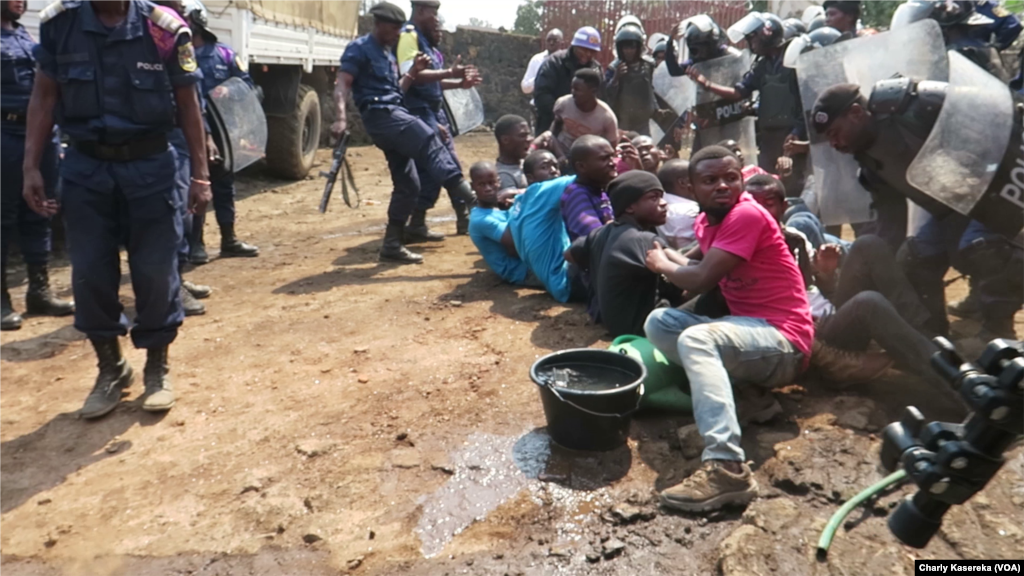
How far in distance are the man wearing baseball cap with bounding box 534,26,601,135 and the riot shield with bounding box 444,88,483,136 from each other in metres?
0.71

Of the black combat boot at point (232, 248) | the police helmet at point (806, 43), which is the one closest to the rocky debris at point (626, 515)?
the police helmet at point (806, 43)

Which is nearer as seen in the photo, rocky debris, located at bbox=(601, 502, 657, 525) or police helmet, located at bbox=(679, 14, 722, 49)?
rocky debris, located at bbox=(601, 502, 657, 525)

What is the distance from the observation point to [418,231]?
268 inches

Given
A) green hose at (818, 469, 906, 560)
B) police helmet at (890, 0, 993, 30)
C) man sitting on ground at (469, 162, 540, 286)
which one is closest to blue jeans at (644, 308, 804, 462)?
green hose at (818, 469, 906, 560)

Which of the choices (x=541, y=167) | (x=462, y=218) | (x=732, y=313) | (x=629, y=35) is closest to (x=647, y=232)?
(x=732, y=313)

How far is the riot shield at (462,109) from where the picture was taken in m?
7.56

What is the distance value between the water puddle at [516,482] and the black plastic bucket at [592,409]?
0.21 ft

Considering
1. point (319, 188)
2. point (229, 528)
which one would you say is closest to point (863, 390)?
point (229, 528)

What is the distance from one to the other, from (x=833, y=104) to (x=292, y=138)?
7170mm

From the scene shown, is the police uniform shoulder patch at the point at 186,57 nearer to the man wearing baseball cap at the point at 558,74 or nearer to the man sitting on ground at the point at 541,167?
the man sitting on ground at the point at 541,167

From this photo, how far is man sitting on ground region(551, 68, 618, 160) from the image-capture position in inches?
236

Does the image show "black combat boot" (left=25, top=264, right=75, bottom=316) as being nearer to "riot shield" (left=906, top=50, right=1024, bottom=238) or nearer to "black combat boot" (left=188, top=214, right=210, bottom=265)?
"black combat boot" (left=188, top=214, right=210, bottom=265)

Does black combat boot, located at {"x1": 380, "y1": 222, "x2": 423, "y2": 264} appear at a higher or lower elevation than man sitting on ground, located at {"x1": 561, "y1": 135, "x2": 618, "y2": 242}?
lower

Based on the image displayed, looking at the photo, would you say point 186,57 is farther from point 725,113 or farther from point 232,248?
point 725,113
